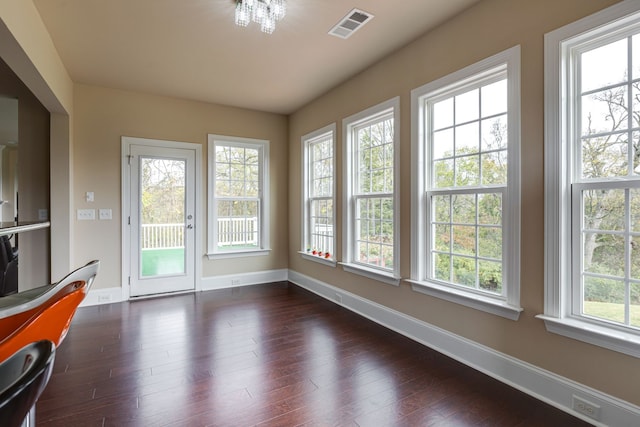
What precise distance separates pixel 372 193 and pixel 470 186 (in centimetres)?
120

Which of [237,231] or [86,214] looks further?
[237,231]

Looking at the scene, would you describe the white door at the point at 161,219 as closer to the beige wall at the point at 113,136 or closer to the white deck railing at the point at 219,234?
the white deck railing at the point at 219,234

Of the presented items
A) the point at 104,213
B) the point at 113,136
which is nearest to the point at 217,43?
the point at 113,136

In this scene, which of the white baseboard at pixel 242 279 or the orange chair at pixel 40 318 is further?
the white baseboard at pixel 242 279

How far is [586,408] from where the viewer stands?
6.00 ft

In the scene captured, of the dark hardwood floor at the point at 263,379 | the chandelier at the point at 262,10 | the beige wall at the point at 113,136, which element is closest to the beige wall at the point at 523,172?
the dark hardwood floor at the point at 263,379

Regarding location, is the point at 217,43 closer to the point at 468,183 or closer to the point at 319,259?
the point at 468,183

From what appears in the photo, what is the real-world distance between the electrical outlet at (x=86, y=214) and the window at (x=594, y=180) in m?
4.77

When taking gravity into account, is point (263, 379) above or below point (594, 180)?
below

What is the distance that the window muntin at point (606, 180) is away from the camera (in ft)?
5.80

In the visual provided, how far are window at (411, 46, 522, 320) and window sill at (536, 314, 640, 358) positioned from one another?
0.22m

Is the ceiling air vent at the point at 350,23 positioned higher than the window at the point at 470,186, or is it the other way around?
the ceiling air vent at the point at 350,23

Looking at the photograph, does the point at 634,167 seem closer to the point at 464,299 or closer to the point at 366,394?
the point at 464,299

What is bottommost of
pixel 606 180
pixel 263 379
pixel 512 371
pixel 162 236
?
pixel 263 379
